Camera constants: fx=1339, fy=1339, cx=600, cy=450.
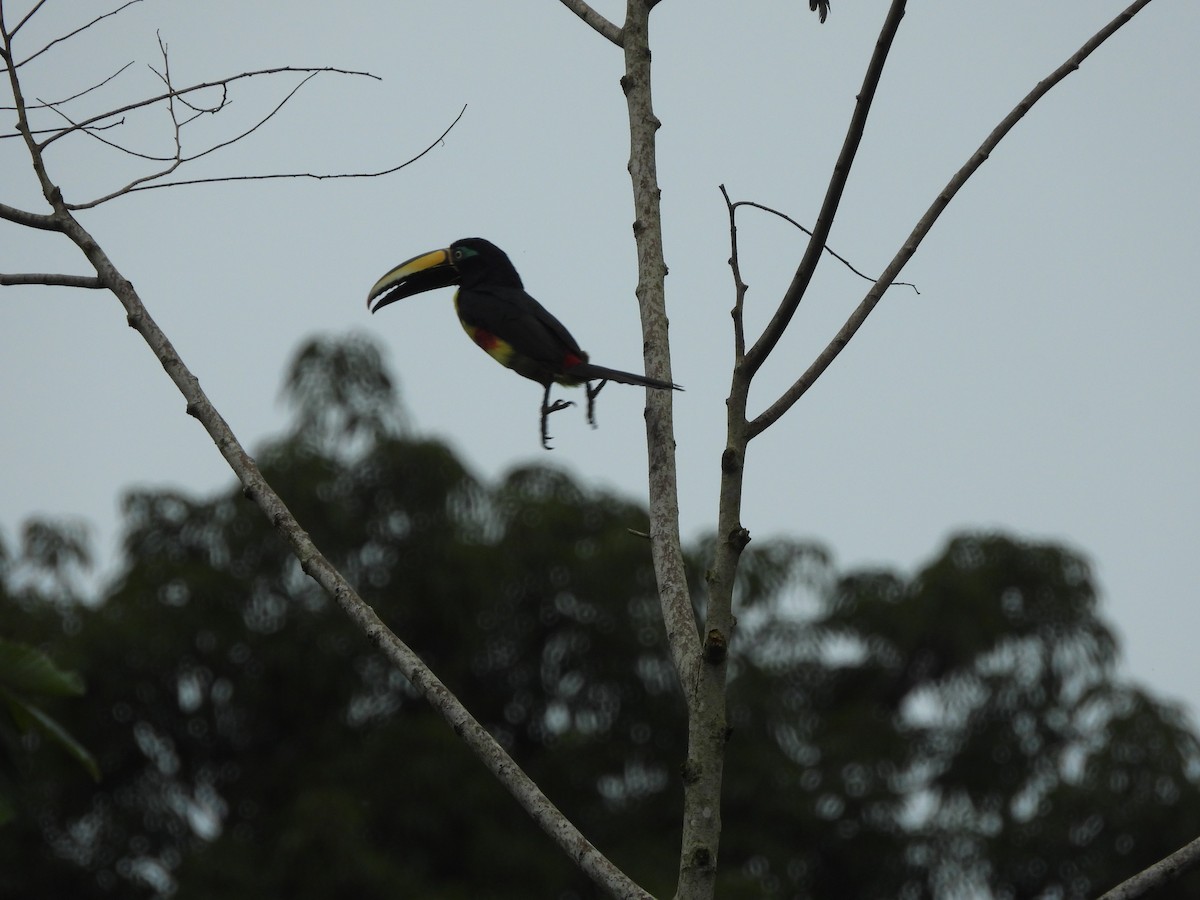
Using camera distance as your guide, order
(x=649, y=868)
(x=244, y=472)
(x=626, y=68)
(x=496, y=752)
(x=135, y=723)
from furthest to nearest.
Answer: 1. (x=135, y=723)
2. (x=649, y=868)
3. (x=626, y=68)
4. (x=244, y=472)
5. (x=496, y=752)

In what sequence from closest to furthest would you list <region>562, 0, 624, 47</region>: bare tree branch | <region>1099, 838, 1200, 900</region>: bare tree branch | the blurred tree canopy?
<region>1099, 838, 1200, 900</region>: bare tree branch, <region>562, 0, 624, 47</region>: bare tree branch, the blurred tree canopy

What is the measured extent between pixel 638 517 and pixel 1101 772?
4.28 m

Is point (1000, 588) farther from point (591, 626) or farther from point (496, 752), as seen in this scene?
point (496, 752)

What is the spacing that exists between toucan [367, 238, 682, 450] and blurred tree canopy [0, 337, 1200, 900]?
5306 millimetres

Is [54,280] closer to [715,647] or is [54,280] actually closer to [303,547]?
[303,547]

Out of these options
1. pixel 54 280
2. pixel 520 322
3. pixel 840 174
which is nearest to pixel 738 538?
pixel 840 174

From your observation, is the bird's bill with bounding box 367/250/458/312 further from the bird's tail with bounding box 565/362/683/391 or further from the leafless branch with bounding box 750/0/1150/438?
the leafless branch with bounding box 750/0/1150/438

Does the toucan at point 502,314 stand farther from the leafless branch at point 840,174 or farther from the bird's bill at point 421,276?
the leafless branch at point 840,174

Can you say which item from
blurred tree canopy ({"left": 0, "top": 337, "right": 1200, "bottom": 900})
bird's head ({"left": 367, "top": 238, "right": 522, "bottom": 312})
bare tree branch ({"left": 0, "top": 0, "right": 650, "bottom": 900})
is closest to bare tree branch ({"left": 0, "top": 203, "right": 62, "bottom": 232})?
bare tree branch ({"left": 0, "top": 0, "right": 650, "bottom": 900})

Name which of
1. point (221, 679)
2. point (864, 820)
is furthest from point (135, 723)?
point (864, 820)

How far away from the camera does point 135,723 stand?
34.9 ft

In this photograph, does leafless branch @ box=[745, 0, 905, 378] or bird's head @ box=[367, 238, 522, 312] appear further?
bird's head @ box=[367, 238, 522, 312]

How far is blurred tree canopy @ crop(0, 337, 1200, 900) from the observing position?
33.3 ft

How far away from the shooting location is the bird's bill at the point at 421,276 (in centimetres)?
548
